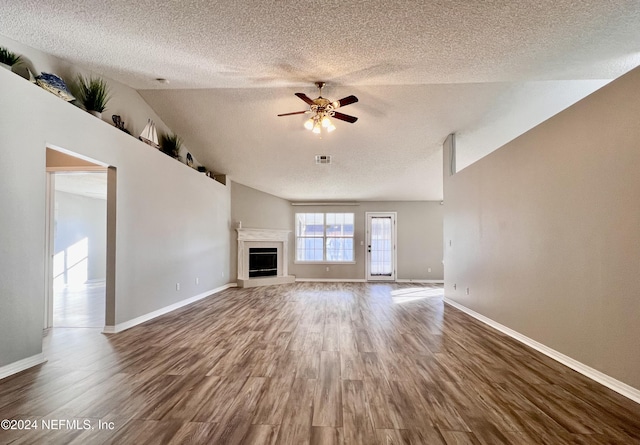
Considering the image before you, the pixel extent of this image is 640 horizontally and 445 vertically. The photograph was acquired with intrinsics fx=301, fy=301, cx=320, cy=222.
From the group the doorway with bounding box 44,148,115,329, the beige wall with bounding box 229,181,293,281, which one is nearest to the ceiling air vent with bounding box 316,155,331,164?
the beige wall with bounding box 229,181,293,281

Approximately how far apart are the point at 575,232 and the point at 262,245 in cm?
685

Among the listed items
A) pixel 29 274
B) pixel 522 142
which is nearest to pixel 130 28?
pixel 29 274

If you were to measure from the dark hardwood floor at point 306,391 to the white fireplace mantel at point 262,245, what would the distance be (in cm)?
397

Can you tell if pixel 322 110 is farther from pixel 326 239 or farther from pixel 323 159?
pixel 326 239

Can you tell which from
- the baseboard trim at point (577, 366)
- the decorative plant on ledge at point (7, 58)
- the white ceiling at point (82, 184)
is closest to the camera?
the baseboard trim at point (577, 366)

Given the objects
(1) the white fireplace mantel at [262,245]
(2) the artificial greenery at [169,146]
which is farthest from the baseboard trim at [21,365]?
(1) the white fireplace mantel at [262,245]

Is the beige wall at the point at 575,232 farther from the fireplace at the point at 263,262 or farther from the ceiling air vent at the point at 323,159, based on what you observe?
the fireplace at the point at 263,262

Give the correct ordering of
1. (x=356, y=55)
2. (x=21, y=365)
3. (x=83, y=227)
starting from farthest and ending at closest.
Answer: (x=83, y=227)
(x=356, y=55)
(x=21, y=365)

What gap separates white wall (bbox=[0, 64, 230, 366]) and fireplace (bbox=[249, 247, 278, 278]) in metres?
1.09

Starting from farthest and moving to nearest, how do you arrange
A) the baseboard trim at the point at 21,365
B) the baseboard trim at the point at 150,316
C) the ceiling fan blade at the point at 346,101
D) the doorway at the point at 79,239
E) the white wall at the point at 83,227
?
the white wall at the point at 83,227, the doorway at the point at 79,239, the baseboard trim at the point at 150,316, the ceiling fan blade at the point at 346,101, the baseboard trim at the point at 21,365

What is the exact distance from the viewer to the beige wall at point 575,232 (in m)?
2.23

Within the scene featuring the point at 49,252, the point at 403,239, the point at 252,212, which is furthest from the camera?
the point at 403,239

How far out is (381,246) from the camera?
937 cm

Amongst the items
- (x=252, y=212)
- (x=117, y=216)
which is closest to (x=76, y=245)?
(x=252, y=212)
